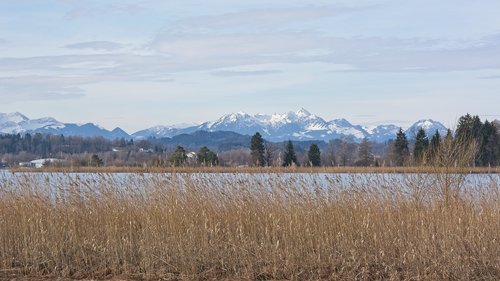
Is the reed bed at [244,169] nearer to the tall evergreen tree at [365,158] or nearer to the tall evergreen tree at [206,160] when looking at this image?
the tall evergreen tree at [206,160]

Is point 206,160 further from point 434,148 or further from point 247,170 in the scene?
point 434,148

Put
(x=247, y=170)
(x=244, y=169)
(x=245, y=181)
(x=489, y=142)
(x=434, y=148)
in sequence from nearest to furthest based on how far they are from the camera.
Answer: (x=245, y=181)
(x=247, y=170)
(x=244, y=169)
(x=434, y=148)
(x=489, y=142)

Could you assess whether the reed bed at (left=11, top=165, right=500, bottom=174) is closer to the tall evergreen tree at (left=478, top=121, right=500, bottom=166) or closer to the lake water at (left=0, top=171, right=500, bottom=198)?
the lake water at (left=0, top=171, right=500, bottom=198)

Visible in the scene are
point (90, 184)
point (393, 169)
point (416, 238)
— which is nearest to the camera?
point (416, 238)

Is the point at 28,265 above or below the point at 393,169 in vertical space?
below

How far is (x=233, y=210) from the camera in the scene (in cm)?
1221

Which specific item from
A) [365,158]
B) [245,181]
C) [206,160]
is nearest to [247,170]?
[245,181]

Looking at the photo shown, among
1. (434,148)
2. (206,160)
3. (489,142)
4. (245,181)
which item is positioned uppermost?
(489,142)

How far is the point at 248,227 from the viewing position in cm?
1188

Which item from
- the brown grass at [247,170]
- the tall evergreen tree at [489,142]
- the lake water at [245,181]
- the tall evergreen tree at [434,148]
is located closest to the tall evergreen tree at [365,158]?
the tall evergreen tree at [434,148]

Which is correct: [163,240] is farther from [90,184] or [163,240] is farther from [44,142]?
[44,142]

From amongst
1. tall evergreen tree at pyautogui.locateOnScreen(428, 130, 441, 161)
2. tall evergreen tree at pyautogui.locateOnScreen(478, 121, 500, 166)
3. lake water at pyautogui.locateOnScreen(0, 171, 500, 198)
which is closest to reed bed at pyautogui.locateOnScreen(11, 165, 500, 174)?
lake water at pyautogui.locateOnScreen(0, 171, 500, 198)

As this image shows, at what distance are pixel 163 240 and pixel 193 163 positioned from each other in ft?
9.90

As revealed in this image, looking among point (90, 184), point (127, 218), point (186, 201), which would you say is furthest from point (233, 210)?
point (90, 184)
